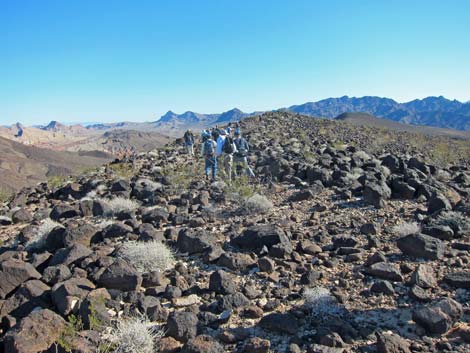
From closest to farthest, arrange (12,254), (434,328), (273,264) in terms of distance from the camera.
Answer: (434,328) → (273,264) → (12,254)

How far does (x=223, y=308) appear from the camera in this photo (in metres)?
5.02

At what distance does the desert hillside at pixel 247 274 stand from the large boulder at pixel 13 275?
0.05ft

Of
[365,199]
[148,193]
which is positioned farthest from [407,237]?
[148,193]

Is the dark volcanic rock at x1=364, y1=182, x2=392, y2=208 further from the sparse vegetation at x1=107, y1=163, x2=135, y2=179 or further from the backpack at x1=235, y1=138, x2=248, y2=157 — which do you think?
the sparse vegetation at x1=107, y1=163, x2=135, y2=179

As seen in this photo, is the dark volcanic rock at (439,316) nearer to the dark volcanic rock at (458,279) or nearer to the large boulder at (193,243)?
the dark volcanic rock at (458,279)

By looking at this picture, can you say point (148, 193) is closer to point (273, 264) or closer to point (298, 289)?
point (273, 264)

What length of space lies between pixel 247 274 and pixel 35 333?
116 inches

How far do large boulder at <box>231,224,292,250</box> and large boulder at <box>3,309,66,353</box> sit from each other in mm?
→ 3392

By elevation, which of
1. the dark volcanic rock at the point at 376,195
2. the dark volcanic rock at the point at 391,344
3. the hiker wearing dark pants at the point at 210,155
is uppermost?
the hiker wearing dark pants at the point at 210,155

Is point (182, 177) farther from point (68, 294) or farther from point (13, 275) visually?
point (68, 294)

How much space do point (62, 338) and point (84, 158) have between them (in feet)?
333

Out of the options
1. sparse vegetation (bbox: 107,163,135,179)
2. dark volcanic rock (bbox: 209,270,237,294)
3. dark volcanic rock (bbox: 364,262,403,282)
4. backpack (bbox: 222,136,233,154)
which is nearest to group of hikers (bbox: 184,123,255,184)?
backpack (bbox: 222,136,233,154)

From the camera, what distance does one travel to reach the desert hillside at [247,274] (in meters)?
4.29

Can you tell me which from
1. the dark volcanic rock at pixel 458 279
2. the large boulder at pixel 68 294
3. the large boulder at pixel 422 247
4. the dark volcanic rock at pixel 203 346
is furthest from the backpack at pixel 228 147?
the dark volcanic rock at pixel 203 346
